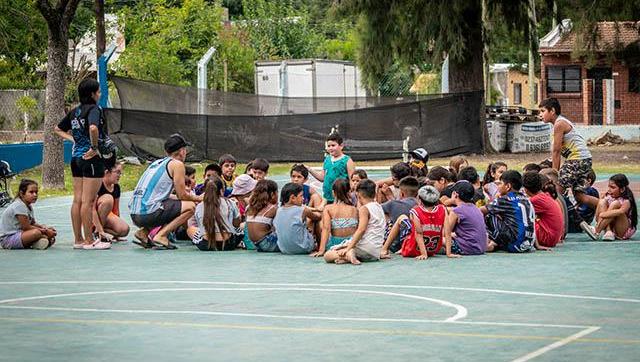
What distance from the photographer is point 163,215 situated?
15570 millimetres

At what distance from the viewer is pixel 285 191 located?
1494cm

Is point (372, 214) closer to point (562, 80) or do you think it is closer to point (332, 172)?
point (332, 172)

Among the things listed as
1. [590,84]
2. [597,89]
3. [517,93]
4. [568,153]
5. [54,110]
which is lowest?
[568,153]

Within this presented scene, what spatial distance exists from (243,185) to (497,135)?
23.6m

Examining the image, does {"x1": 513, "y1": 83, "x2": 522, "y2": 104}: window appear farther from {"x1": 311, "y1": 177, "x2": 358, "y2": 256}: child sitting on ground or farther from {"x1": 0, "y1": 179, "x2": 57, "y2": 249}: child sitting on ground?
{"x1": 311, "y1": 177, "x2": 358, "y2": 256}: child sitting on ground

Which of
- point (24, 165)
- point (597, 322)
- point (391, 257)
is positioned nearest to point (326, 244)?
point (391, 257)

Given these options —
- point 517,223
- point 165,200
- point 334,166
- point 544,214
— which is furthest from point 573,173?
point 165,200

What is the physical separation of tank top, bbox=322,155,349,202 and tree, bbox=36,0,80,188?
11.1m

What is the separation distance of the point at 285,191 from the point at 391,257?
145 centimetres

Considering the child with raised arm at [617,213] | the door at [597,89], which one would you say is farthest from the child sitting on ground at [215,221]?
the door at [597,89]

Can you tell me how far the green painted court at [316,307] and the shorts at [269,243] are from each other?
0.18 m

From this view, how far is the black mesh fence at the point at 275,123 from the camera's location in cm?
3149

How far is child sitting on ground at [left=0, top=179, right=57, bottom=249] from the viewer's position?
15.6 metres

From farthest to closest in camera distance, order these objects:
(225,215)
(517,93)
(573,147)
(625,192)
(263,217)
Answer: (517,93) < (573,147) < (625,192) < (225,215) < (263,217)
